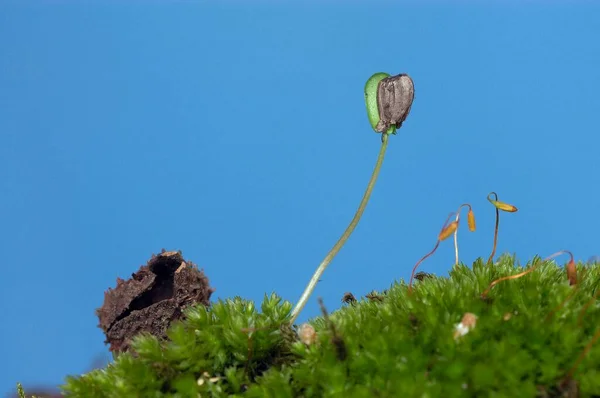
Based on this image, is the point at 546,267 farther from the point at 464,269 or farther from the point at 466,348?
the point at 466,348

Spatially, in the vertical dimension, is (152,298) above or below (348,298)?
above

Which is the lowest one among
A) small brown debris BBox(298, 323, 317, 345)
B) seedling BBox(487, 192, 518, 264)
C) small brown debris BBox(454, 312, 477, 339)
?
small brown debris BBox(454, 312, 477, 339)

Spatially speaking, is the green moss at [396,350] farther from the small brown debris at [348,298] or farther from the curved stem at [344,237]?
the small brown debris at [348,298]

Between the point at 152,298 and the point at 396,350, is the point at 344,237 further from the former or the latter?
the point at 152,298

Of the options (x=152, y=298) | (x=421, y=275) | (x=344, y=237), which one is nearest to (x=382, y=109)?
(x=344, y=237)

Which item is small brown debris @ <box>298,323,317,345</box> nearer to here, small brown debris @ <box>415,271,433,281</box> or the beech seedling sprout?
the beech seedling sprout

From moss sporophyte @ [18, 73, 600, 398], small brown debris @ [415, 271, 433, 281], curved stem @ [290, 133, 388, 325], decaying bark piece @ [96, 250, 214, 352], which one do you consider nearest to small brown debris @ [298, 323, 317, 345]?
moss sporophyte @ [18, 73, 600, 398]
